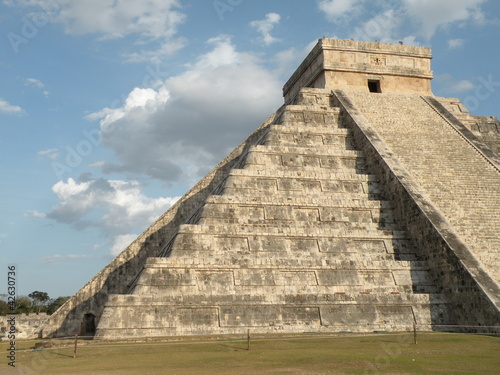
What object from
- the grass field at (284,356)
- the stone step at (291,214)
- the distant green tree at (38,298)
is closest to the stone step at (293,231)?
the stone step at (291,214)

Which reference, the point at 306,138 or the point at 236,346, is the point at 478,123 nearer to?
the point at 306,138

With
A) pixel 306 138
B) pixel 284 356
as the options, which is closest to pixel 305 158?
pixel 306 138

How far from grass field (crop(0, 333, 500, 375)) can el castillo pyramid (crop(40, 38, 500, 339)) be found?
1.61 metres

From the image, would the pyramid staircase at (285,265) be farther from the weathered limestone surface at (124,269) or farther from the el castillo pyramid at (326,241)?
the weathered limestone surface at (124,269)

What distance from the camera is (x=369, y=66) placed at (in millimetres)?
26766

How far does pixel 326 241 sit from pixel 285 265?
5.93 feet

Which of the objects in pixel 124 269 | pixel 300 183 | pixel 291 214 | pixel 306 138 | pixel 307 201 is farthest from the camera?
pixel 306 138

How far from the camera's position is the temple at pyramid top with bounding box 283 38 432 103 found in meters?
26.4

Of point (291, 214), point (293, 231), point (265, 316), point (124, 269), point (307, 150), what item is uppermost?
point (307, 150)

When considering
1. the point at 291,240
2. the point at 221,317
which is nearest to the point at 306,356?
the point at 221,317

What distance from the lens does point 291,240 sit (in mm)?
17062

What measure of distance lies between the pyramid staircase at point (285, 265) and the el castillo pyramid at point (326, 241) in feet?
0.12

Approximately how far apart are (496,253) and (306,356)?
8303 mm

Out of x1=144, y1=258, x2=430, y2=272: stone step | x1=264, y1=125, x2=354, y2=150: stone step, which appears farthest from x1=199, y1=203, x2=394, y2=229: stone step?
x1=264, y1=125, x2=354, y2=150: stone step
